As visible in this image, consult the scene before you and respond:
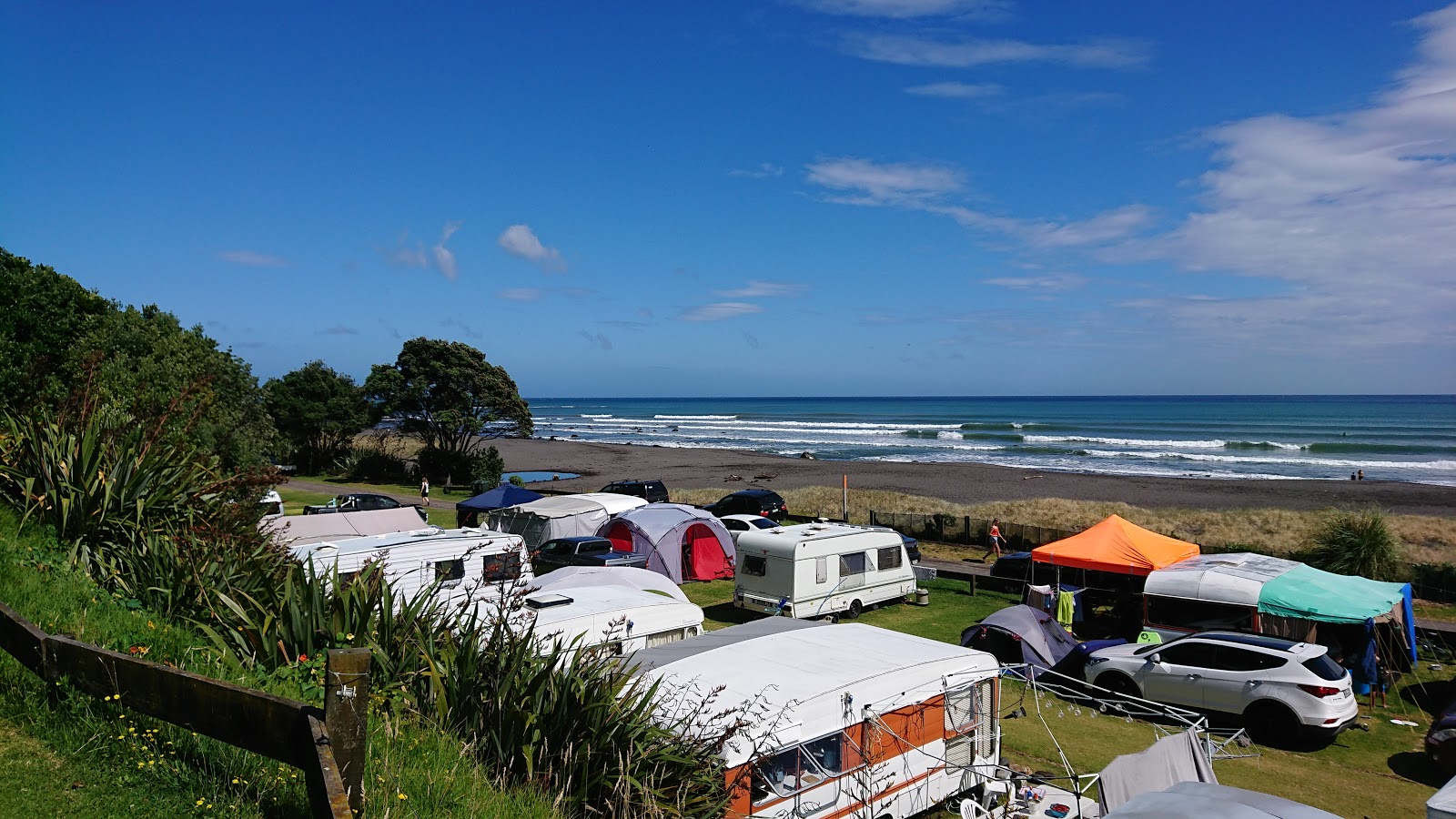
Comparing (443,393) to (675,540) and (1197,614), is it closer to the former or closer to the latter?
(675,540)

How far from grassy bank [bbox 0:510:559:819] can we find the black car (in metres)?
24.1

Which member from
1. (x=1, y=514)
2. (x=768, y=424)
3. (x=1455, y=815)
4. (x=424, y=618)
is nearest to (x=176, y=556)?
(x=1, y=514)

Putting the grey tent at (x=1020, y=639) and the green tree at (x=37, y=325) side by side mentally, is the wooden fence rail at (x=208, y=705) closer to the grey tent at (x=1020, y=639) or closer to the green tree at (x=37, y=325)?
the grey tent at (x=1020, y=639)

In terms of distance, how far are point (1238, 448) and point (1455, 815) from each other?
76.0 meters

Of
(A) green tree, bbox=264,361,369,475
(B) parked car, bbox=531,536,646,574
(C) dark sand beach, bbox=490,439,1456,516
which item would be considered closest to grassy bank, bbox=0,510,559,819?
(B) parked car, bbox=531,536,646,574

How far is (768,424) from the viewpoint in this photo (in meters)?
122

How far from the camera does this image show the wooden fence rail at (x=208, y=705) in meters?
3.58

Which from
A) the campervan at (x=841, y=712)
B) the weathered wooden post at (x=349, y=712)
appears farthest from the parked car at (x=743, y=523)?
the weathered wooden post at (x=349, y=712)

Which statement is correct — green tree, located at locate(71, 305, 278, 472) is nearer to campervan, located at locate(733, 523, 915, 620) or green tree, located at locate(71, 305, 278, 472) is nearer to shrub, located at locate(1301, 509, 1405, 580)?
campervan, located at locate(733, 523, 915, 620)

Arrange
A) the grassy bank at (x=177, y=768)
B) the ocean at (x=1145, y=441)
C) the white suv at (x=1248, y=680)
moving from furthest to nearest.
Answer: the ocean at (x=1145, y=441) < the white suv at (x=1248, y=680) < the grassy bank at (x=177, y=768)

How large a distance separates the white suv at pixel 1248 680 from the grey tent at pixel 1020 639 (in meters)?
Answer: 0.93

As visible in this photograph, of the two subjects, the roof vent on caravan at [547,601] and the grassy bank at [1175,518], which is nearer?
Answer: the roof vent on caravan at [547,601]

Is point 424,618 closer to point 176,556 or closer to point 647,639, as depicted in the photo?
point 176,556

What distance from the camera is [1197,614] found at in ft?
51.5
